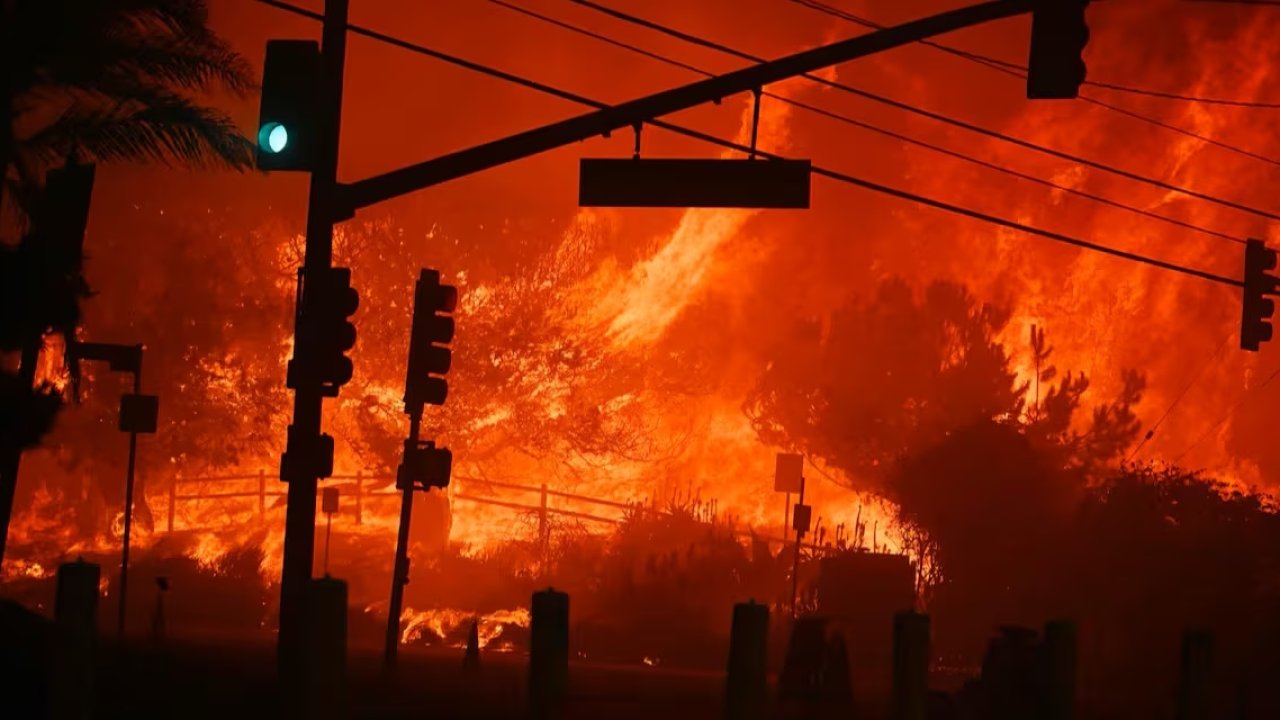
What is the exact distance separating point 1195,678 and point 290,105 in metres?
9.23

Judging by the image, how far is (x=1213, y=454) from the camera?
64188 millimetres

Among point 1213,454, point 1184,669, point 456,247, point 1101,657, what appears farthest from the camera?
point 1213,454

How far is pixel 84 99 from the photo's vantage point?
884 inches

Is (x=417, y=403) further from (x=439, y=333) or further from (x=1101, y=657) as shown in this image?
(x=1101, y=657)

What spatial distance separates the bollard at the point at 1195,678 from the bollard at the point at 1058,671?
2.26m

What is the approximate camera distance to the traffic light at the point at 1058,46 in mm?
14688

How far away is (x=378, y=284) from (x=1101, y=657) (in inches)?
1182

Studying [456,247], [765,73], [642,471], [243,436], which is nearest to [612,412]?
[642,471]

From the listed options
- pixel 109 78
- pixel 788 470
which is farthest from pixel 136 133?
pixel 788 470

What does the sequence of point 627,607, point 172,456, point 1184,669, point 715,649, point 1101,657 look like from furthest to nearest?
point 172,456 → point 627,607 → point 715,649 → point 1101,657 → point 1184,669

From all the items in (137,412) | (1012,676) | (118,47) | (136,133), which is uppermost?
(118,47)

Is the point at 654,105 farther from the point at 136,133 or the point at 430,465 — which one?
the point at 430,465

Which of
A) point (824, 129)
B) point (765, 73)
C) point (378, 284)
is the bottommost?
point (765, 73)

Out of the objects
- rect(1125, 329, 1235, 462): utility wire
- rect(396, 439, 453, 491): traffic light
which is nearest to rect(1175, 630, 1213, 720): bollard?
rect(396, 439, 453, 491): traffic light
